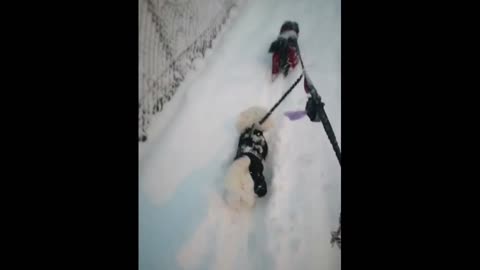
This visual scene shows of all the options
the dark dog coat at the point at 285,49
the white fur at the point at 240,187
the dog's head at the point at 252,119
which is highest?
the dark dog coat at the point at 285,49

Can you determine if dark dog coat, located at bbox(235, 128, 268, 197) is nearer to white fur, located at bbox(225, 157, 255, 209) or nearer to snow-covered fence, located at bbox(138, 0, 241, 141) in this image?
white fur, located at bbox(225, 157, 255, 209)

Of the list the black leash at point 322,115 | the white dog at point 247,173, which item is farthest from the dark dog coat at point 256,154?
the black leash at point 322,115

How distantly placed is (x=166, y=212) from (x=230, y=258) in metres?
0.29

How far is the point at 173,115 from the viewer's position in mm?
1525

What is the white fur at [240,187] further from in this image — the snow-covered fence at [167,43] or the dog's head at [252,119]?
the snow-covered fence at [167,43]

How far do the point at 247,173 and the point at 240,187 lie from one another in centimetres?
6

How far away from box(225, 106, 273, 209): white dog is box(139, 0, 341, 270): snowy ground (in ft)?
0.09

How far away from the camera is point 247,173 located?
1.53 metres

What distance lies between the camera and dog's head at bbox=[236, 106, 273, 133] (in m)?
1.55

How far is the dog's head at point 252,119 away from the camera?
1549 mm

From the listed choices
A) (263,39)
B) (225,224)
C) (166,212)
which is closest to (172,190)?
(166,212)

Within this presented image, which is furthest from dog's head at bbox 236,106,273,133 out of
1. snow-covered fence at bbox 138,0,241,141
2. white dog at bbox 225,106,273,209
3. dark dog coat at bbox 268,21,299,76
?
snow-covered fence at bbox 138,0,241,141

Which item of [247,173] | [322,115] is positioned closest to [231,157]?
[247,173]

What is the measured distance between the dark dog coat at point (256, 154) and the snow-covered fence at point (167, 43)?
0.33m
